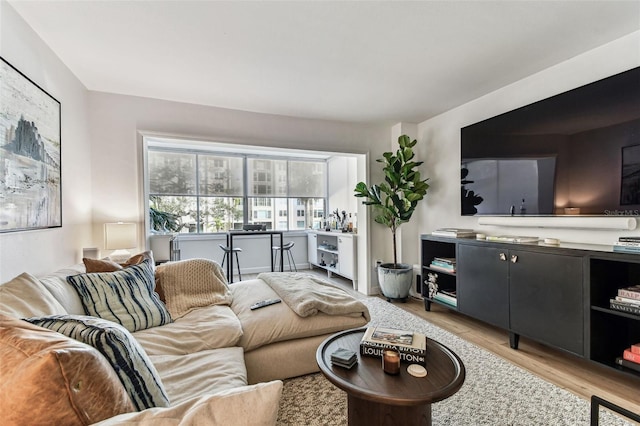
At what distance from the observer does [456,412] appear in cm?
170

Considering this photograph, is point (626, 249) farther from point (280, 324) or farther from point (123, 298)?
point (123, 298)

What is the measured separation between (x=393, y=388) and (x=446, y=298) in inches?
92.2

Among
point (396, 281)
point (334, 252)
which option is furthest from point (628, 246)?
point (334, 252)

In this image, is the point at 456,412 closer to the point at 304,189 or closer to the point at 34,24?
the point at 34,24

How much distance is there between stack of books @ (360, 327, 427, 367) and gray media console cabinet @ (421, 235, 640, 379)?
1375 millimetres

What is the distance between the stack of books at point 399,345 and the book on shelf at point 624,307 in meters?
1.44

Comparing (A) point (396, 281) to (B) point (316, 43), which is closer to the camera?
(B) point (316, 43)

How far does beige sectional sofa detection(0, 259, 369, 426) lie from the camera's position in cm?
61

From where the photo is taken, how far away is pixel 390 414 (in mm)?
1224

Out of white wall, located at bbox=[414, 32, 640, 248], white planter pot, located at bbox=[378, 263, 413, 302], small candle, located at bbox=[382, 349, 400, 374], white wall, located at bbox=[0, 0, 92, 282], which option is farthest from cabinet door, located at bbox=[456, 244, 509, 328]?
white wall, located at bbox=[0, 0, 92, 282]

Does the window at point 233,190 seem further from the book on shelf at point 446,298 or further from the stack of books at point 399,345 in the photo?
the stack of books at point 399,345

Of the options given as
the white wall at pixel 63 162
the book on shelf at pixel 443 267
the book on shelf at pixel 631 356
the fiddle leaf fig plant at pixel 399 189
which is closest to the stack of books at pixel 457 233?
the book on shelf at pixel 443 267

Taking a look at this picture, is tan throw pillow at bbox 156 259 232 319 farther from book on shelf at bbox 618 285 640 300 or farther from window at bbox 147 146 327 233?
window at bbox 147 146 327 233

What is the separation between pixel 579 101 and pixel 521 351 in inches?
79.9
